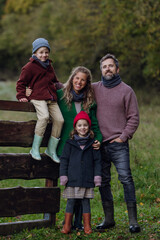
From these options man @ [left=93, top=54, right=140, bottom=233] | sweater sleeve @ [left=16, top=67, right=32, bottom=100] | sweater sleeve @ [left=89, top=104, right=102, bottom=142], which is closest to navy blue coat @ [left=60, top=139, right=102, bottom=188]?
sweater sleeve @ [left=89, top=104, right=102, bottom=142]

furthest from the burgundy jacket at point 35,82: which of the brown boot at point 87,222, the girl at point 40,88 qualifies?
the brown boot at point 87,222

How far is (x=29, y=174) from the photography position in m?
5.43

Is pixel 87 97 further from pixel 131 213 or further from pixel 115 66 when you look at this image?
pixel 131 213

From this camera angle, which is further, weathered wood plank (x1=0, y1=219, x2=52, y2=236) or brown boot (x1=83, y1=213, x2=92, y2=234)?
weathered wood plank (x1=0, y1=219, x2=52, y2=236)

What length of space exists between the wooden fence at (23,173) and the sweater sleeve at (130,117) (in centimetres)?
109

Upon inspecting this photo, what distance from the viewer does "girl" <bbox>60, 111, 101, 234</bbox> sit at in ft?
16.8

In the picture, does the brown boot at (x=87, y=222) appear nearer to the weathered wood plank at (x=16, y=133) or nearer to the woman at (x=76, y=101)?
the woman at (x=76, y=101)

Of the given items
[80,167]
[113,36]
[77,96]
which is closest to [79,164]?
[80,167]

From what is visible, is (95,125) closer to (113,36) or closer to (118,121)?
(118,121)

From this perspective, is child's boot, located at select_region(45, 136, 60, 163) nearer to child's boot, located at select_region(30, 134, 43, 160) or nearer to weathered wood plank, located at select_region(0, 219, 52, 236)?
child's boot, located at select_region(30, 134, 43, 160)

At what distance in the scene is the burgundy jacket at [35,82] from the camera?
5078 millimetres

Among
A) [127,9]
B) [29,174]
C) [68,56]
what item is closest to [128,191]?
[29,174]

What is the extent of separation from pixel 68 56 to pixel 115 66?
21.9 meters

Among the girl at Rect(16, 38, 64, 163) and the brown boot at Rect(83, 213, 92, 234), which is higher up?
the girl at Rect(16, 38, 64, 163)
